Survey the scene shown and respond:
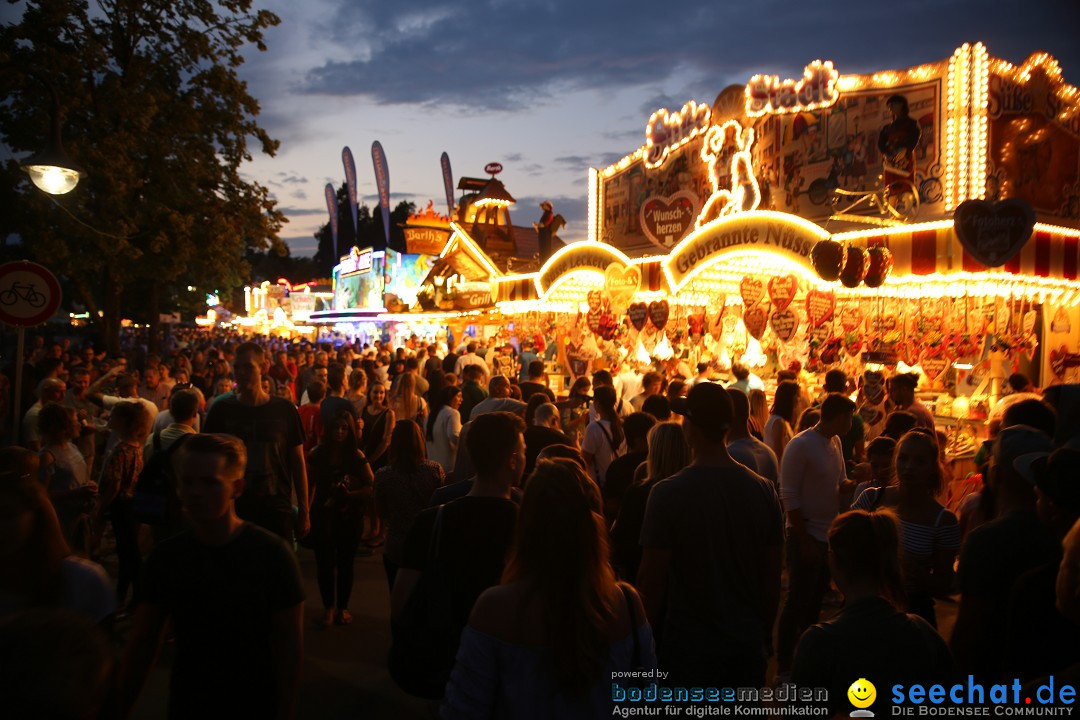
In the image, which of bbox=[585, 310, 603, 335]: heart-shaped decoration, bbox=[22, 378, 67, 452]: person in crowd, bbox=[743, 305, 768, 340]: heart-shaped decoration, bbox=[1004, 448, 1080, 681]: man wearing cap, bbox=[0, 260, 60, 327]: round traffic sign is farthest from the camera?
bbox=[585, 310, 603, 335]: heart-shaped decoration

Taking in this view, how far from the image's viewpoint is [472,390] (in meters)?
9.98

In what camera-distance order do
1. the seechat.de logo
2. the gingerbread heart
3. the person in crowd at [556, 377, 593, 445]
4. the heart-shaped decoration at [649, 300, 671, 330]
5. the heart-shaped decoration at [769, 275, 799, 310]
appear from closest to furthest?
the seechat.de logo < the person in crowd at [556, 377, 593, 445] < the heart-shaped decoration at [769, 275, 799, 310] < the gingerbread heart < the heart-shaped decoration at [649, 300, 671, 330]

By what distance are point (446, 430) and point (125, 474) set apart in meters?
2.80

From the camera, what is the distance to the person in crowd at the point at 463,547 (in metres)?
3.09

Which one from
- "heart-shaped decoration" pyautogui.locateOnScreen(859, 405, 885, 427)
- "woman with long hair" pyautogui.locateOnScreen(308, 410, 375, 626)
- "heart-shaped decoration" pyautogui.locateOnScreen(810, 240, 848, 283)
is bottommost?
"woman with long hair" pyautogui.locateOnScreen(308, 410, 375, 626)

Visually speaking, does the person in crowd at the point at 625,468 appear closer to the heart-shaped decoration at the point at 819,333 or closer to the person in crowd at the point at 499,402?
the person in crowd at the point at 499,402

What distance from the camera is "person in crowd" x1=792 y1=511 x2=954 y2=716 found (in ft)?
8.16

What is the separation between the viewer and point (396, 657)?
300 centimetres

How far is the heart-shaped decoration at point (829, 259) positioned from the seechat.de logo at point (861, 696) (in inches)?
350

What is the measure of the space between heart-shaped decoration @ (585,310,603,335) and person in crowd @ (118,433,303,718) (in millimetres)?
12880

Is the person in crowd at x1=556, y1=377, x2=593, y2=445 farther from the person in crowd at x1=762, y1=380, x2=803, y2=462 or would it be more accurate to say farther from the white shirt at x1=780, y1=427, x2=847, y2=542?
the white shirt at x1=780, y1=427, x2=847, y2=542

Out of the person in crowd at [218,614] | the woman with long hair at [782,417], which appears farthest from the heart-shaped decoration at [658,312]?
the person in crowd at [218,614]

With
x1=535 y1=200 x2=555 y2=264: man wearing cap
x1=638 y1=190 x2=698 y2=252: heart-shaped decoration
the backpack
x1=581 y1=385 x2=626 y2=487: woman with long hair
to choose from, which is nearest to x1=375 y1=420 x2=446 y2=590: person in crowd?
the backpack

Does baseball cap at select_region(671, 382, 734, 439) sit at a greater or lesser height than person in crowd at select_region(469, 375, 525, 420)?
greater
